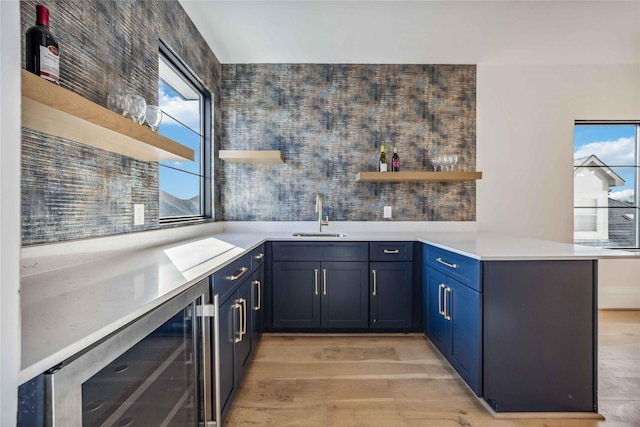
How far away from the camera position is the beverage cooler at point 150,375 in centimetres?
62

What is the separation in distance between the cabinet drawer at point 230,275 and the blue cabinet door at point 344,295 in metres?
0.86

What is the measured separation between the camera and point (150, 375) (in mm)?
928

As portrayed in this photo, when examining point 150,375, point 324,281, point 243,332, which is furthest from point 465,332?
point 150,375

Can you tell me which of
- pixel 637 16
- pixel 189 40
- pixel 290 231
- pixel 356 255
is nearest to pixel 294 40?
pixel 189 40

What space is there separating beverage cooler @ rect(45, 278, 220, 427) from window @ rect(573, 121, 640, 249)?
3.91 meters

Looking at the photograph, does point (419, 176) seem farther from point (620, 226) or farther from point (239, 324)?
point (620, 226)

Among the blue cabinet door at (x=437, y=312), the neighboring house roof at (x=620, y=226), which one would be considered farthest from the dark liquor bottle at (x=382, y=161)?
the neighboring house roof at (x=620, y=226)

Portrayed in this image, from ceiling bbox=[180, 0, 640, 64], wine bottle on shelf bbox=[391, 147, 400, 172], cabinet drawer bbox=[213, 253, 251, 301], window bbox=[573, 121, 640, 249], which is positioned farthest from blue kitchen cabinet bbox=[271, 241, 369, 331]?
window bbox=[573, 121, 640, 249]

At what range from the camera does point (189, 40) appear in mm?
2387

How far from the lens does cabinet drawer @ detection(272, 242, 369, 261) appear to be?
257 centimetres

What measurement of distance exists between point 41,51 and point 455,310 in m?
2.27

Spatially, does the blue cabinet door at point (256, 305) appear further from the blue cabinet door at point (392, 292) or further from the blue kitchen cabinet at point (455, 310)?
the blue kitchen cabinet at point (455, 310)

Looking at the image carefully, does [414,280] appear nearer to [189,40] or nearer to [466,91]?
[466,91]

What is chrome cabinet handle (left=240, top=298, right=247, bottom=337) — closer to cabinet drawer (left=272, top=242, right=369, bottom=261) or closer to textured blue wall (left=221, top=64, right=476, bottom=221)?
cabinet drawer (left=272, top=242, right=369, bottom=261)
